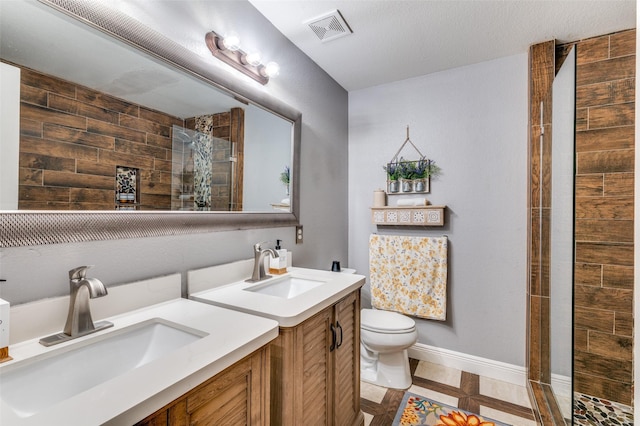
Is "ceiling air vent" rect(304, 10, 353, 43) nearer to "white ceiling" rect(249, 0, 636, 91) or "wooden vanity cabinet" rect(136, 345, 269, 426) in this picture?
"white ceiling" rect(249, 0, 636, 91)

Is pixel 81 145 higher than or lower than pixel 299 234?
higher

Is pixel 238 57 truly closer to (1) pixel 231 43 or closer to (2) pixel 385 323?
(1) pixel 231 43

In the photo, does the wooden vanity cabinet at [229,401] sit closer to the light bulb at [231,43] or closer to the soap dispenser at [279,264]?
the soap dispenser at [279,264]

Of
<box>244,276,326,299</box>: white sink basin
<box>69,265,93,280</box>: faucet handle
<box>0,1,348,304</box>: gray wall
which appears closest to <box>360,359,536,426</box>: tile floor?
<box>244,276,326,299</box>: white sink basin

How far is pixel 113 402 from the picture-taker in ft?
1.92

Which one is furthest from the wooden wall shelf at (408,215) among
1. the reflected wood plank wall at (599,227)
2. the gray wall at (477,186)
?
the reflected wood plank wall at (599,227)

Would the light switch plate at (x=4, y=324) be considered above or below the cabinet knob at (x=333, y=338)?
above

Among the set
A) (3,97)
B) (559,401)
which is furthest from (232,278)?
(559,401)

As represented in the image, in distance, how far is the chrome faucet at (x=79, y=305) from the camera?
2.82ft

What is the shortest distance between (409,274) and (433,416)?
96 centimetres

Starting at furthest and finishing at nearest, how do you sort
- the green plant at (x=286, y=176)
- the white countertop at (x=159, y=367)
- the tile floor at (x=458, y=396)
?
the green plant at (x=286, y=176) < the tile floor at (x=458, y=396) < the white countertop at (x=159, y=367)

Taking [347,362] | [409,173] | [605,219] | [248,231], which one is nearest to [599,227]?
[605,219]

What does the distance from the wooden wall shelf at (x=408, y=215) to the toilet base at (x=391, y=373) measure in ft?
3.11

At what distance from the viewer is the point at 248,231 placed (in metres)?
1.69
